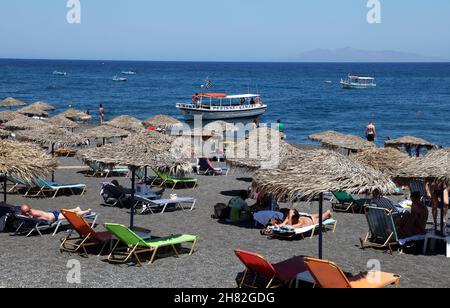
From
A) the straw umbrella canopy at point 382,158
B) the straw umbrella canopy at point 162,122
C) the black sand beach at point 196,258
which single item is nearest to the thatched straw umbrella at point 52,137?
the black sand beach at point 196,258

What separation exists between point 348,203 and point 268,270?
7.58m

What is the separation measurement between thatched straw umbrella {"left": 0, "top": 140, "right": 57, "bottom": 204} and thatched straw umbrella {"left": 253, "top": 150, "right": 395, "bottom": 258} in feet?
15.8

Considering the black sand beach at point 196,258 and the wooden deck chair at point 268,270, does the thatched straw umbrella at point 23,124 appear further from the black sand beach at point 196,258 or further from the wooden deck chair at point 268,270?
the wooden deck chair at point 268,270

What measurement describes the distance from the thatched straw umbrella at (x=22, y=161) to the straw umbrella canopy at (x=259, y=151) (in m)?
4.75

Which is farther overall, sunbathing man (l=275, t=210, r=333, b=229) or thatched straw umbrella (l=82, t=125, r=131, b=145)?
thatched straw umbrella (l=82, t=125, r=131, b=145)

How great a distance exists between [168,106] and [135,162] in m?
63.2

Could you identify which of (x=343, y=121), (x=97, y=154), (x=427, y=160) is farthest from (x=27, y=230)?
(x=343, y=121)

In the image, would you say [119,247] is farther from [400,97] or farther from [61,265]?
[400,97]

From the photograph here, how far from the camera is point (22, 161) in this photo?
41.2 feet

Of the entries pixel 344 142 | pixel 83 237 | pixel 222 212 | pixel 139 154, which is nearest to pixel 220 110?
pixel 344 142

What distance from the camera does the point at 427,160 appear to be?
1203 cm

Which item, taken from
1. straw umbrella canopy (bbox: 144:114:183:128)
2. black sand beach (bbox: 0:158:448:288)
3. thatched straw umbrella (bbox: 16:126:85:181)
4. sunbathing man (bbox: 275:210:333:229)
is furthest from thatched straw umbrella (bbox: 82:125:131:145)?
sunbathing man (bbox: 275:210:333:229)

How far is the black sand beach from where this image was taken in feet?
32.0

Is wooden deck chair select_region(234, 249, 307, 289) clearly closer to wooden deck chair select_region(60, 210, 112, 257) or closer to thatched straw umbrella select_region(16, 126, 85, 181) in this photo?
wooden deck chair select_region(60, 210, 112, 257)
